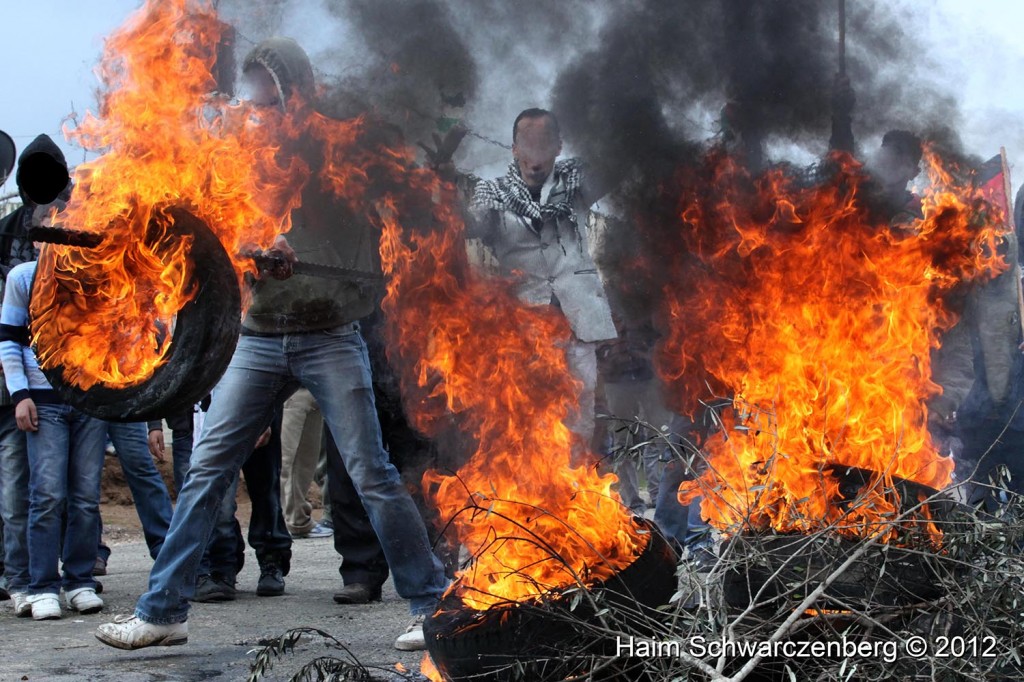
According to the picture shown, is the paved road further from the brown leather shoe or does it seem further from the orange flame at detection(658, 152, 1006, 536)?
the orange flame at detection(658, 152, 1006, 536)

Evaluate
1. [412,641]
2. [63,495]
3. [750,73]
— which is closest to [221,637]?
[412,641]

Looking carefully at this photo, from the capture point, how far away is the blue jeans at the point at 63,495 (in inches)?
235

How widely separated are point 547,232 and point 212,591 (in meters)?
2.90

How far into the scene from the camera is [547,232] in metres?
6.61

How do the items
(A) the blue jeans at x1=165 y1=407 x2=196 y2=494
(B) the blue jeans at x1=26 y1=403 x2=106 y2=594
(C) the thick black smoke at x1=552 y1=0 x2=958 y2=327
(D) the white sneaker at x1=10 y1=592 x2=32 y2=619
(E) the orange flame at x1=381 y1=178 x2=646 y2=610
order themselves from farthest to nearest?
(A) the blue jeans at x1=165 y1=407 x2=196 y2=494 → (C) the thick black smoke at x1=552 y1=0 x2=958 y2=327 → (B) the blue jeans at x1=26 y1=403 x2=106 y2=594 → (D) the white sneaker at x1=10 y1=592 x2=32 y2=619 → (E) the orange flame at x1=381 y1=178 x2=646 y2=610

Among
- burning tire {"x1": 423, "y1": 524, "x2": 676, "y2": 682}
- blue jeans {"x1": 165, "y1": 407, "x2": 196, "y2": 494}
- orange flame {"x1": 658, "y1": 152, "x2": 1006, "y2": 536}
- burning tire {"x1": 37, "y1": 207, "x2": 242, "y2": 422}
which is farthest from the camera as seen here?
blue jeans {"x1": 165, "y1": 407, "x2": 196, "y2": 494}

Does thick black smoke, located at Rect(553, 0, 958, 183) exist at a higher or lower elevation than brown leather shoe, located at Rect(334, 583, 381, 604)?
higher

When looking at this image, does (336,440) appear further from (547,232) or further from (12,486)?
(12,486)

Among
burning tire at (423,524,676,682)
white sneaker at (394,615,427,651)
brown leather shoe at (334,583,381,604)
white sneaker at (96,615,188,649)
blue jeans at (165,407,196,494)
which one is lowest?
brown leather shoe at (334,583,381,604)

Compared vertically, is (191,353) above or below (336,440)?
above

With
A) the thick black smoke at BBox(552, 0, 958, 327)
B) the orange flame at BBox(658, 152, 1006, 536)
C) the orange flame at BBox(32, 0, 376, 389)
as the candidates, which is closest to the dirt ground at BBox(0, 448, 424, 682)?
the orange flame at BBox(32, 0, 376, 389)

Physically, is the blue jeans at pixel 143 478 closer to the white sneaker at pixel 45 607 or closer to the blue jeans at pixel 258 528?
the blue jeans at pixel 258 528

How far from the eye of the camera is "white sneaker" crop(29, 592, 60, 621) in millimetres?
5723

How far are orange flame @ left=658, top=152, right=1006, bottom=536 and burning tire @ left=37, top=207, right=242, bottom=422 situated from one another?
6.23ft
